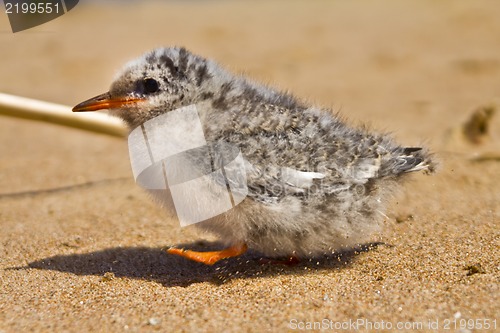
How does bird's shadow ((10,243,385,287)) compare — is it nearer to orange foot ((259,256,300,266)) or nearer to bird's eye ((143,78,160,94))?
orange foot ((259,256,300,266))

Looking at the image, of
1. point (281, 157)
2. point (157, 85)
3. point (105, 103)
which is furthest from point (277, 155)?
point (105, 103)

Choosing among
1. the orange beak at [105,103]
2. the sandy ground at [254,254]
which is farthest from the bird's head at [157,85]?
the sandy ground at [254,254]

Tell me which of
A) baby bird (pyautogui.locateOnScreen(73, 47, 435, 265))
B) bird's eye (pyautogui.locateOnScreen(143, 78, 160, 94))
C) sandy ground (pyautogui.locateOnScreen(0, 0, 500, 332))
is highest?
bird's eye (pyautogui.locateOnScreen(143, 78, 160, 94))

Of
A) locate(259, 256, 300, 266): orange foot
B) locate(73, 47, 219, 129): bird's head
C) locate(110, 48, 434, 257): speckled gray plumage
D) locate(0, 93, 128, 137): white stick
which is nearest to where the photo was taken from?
locate(110, 48, 434, 257): speckled gray plumage

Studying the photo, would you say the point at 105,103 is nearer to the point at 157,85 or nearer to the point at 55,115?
the point at 157,85

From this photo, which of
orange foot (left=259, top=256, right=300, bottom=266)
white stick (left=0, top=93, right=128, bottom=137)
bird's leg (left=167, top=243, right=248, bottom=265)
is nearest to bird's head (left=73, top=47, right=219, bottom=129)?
bird's leg (left=167, top=243, right=248, bottom=265)

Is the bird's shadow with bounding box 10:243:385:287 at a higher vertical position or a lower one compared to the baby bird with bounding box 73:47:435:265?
lower

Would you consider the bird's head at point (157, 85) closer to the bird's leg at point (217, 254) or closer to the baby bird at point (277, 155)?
the baby bird at point (277, 155)

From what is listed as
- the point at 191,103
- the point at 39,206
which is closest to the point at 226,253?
the point at 191,103
